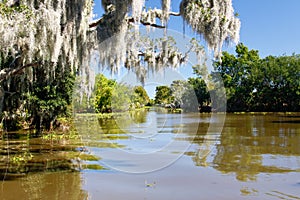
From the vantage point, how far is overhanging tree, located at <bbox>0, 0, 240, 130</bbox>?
269 inches

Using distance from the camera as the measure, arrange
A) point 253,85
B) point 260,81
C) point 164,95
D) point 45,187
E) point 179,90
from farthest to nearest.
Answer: point 164,95 → point 179,90 → point 253,85 → point 260,81 → point 45,187

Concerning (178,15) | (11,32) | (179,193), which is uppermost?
(178,15)

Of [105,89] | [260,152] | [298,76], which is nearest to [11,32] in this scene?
[260,152]

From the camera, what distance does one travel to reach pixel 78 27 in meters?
7.66

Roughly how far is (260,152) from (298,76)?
40.7 m

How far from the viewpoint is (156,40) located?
1248cm

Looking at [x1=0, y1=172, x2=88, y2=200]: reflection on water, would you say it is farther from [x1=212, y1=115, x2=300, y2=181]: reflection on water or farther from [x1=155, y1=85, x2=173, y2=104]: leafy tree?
[x1=155, y1=85, x2=173, y2=104]: leafy tree

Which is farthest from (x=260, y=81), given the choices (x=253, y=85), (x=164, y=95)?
(x=164, y=95)

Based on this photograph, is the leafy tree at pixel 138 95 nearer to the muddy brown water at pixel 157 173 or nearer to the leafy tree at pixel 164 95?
the leafy tree at pixel 164 95

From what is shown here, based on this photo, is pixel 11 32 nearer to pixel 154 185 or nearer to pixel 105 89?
pixel 154 185

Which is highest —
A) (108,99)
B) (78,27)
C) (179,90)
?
(179,90)

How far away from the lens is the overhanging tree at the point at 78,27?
22.4 ft

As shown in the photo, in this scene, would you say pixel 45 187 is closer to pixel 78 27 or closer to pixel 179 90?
pixel 78 27

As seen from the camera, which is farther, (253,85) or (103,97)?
(253,85)
